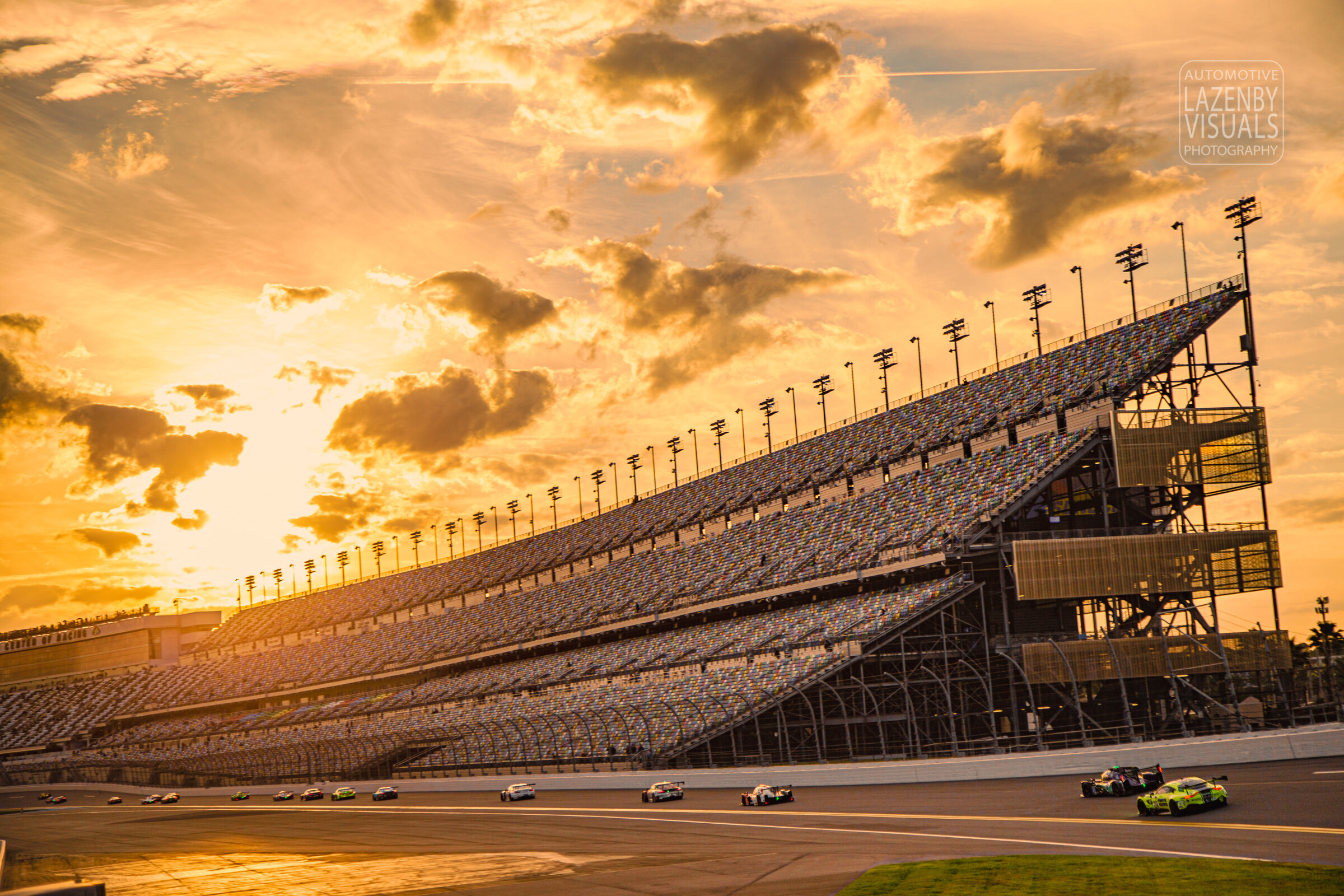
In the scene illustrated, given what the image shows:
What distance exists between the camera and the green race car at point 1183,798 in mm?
28812

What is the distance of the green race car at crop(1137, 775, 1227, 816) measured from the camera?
2881 cm

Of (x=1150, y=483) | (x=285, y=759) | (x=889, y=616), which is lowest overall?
(x=285, y=759)

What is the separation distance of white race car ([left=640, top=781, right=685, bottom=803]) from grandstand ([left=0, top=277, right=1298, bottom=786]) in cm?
609

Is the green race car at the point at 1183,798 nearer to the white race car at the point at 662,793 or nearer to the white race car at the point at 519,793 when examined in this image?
the white race car at the point at 662,793

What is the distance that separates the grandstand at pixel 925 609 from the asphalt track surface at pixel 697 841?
9.86 metres

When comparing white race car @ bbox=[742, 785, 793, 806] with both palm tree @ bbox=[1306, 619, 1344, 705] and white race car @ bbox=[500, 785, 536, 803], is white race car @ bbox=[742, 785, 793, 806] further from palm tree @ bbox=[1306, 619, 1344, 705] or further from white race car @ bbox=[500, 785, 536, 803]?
palm tree @ bbox=[1306, 619, 1344, 705]

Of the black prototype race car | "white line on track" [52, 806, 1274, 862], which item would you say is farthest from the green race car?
"white line on track" [52, 806, 1274, 862]

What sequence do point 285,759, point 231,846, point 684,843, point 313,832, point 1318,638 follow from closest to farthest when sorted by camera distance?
1. point 684,843
2. point 231,846
3. point 313,832
4. point 285,759
5. point 1318,638

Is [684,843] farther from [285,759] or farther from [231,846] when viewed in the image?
[285,759]

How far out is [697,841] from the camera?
33219mm

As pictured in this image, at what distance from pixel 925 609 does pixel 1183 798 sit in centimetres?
2631

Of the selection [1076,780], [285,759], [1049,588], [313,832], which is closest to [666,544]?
[285,759]

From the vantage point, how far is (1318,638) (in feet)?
399

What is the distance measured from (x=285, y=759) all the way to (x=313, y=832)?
1751 inches
